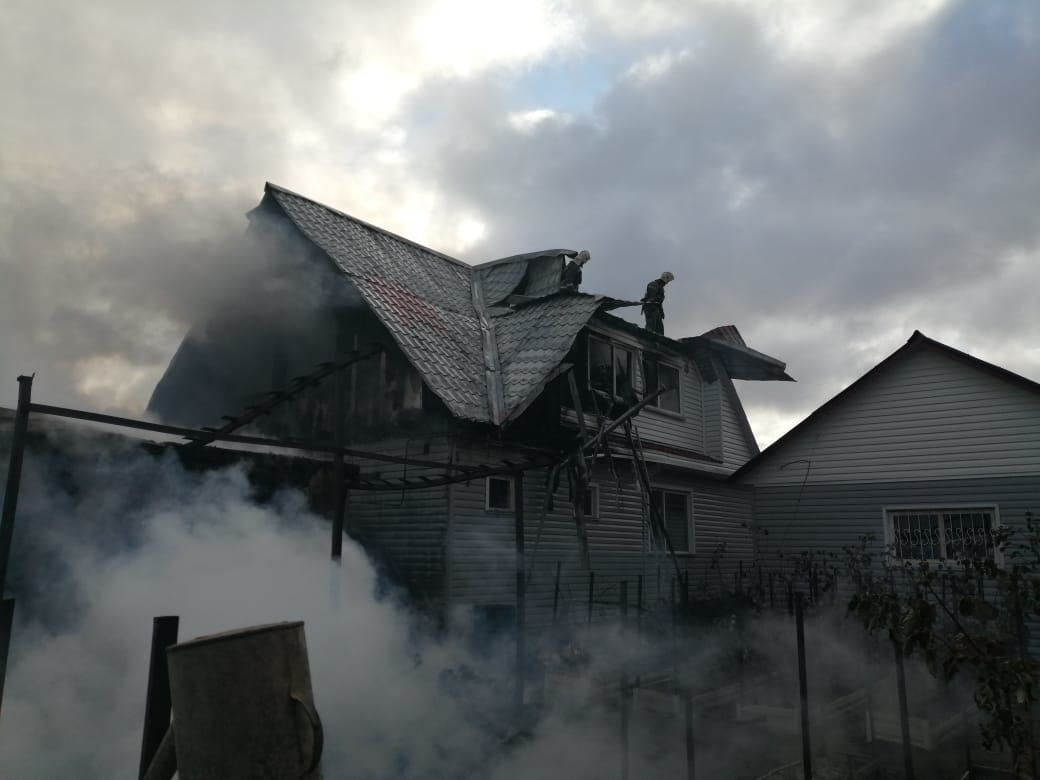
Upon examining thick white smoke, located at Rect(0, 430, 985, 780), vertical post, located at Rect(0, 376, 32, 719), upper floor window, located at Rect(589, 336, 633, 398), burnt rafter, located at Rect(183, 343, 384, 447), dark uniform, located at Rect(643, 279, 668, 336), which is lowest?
thick white smoke, located at Rect(0, 430, 985, 780)

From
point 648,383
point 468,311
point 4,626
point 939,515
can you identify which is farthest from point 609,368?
point 4,626

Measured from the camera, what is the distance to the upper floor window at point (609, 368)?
13.4 meters

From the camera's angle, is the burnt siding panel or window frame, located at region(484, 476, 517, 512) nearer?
window frame, located at region(484, 476, 517, 512)

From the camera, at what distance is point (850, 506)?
49.3 feet

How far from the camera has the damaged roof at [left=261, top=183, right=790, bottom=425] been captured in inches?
424

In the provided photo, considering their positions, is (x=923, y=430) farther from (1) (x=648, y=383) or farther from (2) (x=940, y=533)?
(1) (x=648, y=383)

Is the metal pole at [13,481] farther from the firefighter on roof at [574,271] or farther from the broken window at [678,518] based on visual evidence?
the broken window at [678,518]

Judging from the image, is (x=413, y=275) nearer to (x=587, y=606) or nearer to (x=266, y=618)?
(x=587, y=606)

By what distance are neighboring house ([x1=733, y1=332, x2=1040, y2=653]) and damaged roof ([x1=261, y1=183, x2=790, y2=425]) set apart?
2298 mm

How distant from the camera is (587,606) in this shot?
39.4 feet

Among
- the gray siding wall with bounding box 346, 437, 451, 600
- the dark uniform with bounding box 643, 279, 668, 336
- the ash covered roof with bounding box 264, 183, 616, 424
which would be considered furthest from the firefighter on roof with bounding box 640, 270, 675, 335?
the gray siding wall with bounding box 346, 437, 451, 600

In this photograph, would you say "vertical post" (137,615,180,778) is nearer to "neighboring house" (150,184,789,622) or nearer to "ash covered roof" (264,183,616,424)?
"neighboring house" (150,184,789,622)

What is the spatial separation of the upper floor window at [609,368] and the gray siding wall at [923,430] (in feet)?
15.2

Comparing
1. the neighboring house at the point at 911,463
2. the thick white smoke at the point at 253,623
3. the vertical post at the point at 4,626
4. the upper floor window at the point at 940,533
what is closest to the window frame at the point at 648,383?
the neighboring house at the point at 911,463
